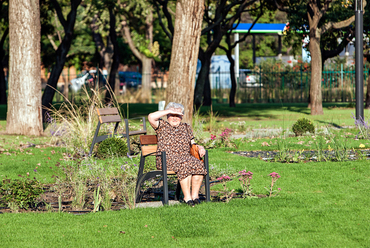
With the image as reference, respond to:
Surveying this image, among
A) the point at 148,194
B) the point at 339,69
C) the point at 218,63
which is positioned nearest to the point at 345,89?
the point at 339,69

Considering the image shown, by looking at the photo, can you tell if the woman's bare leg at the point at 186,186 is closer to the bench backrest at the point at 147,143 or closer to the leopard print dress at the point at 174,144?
the leopard print dress at the point at 174,144

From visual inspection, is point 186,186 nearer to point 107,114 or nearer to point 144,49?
point 107,114

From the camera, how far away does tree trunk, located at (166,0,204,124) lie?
11.9 meters

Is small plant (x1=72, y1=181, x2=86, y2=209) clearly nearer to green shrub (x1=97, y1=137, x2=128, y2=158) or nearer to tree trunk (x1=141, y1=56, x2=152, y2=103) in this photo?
green shrub (x1=97, y1=137, x2=128, y2=158)

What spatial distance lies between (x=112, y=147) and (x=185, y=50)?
3809 mm

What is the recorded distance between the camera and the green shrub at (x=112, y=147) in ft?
30.2

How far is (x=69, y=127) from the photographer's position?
10539mm

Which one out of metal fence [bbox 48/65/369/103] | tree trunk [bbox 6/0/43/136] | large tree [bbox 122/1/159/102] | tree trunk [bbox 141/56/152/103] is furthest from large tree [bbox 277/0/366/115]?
tree trunk [bbox 6/0/43/136]

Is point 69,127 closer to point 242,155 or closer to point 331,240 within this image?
point 242,155

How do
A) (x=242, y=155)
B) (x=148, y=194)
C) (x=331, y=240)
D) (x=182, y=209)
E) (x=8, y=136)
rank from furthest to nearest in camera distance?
(x=8, y=136) → (x=242, y=155) → (x=148, y=194) → (x=182, y=209) → (x=331, y=240)

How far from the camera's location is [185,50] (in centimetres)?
1205

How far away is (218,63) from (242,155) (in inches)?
1537

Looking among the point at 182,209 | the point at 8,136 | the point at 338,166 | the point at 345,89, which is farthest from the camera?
the point at 345,89

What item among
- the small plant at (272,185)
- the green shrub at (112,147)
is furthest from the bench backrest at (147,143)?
the green shrub at (112,147)
